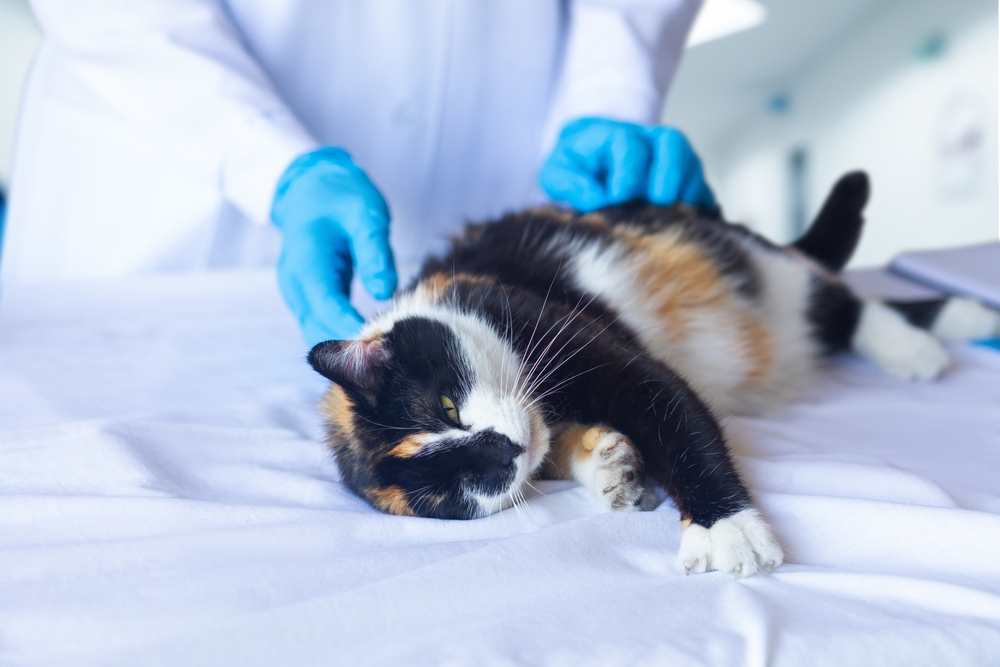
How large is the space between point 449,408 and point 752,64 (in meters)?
3.79

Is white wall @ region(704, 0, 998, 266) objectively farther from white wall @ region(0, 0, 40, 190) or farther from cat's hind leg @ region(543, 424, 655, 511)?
white wall @ region(0, 0, 40, 190)

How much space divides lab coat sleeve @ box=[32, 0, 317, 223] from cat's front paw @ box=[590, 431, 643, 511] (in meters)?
0.86

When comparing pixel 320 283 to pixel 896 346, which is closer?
pixel 320 283

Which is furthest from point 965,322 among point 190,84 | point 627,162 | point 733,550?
point 190,84

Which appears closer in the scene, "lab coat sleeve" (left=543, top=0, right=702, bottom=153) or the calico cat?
the calico cat

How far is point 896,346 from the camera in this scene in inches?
53.6

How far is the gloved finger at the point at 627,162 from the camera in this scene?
4.76ft

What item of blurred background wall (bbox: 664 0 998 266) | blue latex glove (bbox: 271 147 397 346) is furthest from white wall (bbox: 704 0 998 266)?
blue latex glove (bbox: 271 147 397 346)

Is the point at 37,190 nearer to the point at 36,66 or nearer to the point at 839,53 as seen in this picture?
the point at 36,66

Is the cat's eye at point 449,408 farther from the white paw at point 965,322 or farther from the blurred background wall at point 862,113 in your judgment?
the blurred background wall at point 862,113

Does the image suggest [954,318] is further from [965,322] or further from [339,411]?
[339,411]

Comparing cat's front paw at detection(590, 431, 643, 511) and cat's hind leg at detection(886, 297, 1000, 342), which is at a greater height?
cat's hind leg at detection(886, 297, 1000, 342)

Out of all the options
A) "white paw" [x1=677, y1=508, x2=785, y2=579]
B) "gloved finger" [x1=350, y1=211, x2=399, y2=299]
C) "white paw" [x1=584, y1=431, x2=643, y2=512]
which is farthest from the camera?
"gloved finger" [x1=350, y1=211, x2=399, y2=299]

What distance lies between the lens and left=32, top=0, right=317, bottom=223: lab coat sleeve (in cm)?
142
